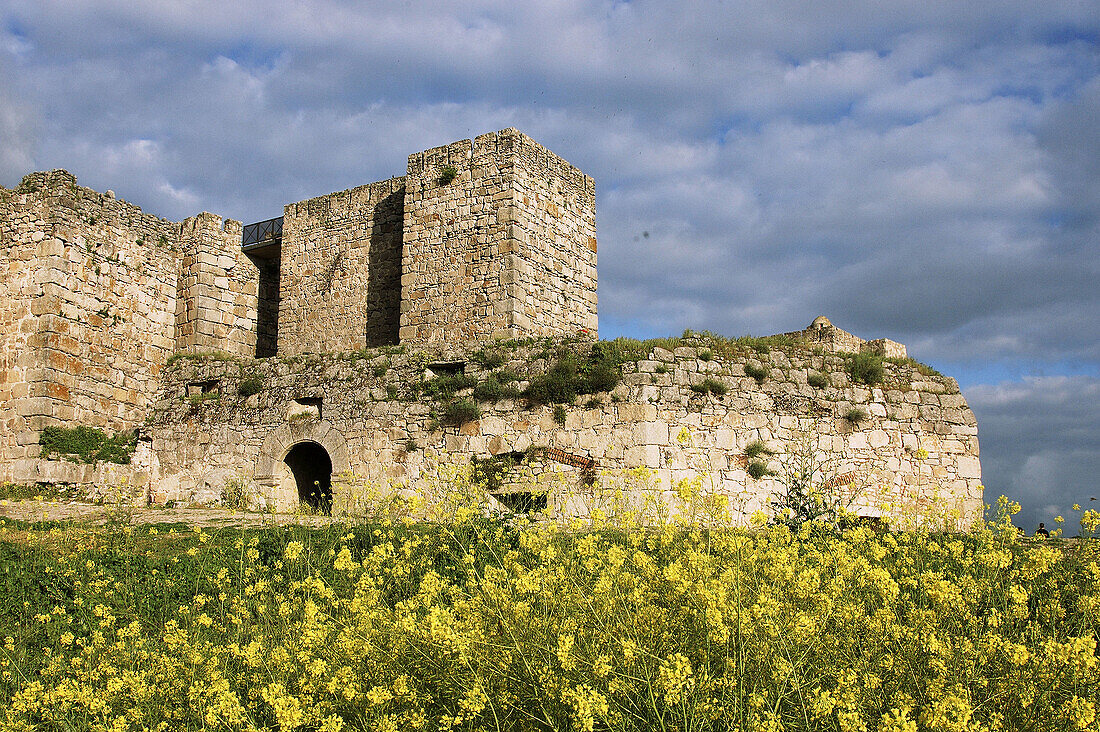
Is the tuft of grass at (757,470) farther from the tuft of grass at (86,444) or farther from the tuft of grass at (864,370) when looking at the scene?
the tuft of grass at (86,444)

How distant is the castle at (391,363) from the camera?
37.2 feet

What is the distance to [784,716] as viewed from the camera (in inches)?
127

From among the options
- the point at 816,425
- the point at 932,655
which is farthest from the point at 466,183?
the point at 932,655

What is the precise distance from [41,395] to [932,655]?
42.4 feet

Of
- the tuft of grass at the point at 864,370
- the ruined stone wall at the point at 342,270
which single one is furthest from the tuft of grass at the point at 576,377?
the ruined stone wall at the point at 342,270

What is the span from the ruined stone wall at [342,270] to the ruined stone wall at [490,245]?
3.04 feet

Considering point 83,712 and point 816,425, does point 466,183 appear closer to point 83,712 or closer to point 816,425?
point 816,425

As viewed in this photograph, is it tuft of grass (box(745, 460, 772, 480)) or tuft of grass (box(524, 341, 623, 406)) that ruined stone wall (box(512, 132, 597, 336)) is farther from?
tuft of grass (box(745, 460, 772, 480))

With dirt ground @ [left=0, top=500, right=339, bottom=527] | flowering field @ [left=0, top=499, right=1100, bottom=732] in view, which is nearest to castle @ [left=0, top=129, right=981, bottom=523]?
dirt ground @ [left=0, top=500, right=339, bottom=527]

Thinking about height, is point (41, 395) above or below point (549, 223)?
below

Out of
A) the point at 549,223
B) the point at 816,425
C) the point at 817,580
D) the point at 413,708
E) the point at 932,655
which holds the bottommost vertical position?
the point at 413,708

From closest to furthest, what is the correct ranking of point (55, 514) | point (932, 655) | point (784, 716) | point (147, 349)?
point (784, 716) < point (932, 655) < point (55, 514) < point (147, 349)

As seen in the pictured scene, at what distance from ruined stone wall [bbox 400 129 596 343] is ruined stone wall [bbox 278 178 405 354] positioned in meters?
0.93

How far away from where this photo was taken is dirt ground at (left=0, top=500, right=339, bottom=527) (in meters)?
9.28
